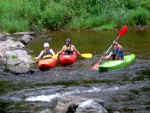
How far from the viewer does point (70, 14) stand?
63.4 ft

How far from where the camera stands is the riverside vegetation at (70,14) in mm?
18281

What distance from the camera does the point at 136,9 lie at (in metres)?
19.8

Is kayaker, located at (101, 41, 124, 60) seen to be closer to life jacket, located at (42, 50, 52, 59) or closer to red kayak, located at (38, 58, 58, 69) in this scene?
red kayak, located at (38, 58, 58, 69)

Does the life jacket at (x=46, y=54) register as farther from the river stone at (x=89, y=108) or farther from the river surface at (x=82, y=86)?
the river stone at (x=89, y=108)

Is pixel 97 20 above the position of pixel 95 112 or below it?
above

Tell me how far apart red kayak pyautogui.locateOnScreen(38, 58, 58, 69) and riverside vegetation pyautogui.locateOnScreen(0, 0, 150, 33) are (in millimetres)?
7938

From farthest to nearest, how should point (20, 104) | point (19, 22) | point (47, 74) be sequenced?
1. point (19, 22)
2. point (47, 74)
3. point (20, 104)

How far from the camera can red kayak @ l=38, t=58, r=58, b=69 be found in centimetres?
948

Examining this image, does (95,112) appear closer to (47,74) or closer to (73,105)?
(73,105)

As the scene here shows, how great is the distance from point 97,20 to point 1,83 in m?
11.2

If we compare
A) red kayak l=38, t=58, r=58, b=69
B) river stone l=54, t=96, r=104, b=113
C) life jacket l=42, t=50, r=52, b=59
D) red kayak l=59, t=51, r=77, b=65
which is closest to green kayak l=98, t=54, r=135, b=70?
red kayak l=59, t=51, r=77, b=65

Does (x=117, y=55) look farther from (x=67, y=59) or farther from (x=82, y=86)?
(x=82, y=86)

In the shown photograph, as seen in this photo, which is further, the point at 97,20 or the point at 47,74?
the point at 97,20

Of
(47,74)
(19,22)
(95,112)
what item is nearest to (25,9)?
(19,22)
